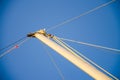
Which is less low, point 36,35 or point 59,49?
point 36,35

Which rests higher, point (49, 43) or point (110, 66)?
point (110, 66)

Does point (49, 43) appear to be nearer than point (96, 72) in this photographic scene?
No

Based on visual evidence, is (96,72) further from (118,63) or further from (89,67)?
(118,63)

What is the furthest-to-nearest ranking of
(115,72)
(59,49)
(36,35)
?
(115,72), (36,35), (59,49)

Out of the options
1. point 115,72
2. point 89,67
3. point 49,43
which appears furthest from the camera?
point 115,72

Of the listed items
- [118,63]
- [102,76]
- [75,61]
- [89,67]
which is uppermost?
[118,63]

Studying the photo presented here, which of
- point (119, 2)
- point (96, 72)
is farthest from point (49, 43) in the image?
point (119, 2)

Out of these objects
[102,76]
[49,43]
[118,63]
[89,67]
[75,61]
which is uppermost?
[118,63]

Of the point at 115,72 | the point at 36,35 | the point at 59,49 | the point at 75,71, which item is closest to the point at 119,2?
the point at 115,72

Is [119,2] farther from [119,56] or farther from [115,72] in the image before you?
[115,72]
